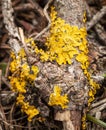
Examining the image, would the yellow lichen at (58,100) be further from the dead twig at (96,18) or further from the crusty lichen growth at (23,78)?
the dead twig at (96,18)

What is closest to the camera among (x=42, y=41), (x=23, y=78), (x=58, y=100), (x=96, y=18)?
(x=58, y=100)

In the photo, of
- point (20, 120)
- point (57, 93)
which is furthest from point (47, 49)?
point (20, 120)

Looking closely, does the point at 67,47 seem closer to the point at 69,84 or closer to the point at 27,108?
the point at 69,84

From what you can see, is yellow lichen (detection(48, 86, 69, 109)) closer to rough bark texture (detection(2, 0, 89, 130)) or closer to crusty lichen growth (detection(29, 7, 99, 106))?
rough bark texture (detection(2, 0, 89, 130))

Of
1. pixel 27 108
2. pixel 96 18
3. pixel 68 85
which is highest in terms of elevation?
pixel 96 18

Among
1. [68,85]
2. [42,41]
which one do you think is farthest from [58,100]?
[42,41]

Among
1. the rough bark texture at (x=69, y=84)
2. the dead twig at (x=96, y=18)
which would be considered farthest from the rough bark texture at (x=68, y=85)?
the dead twig at (x=96, y=18)
